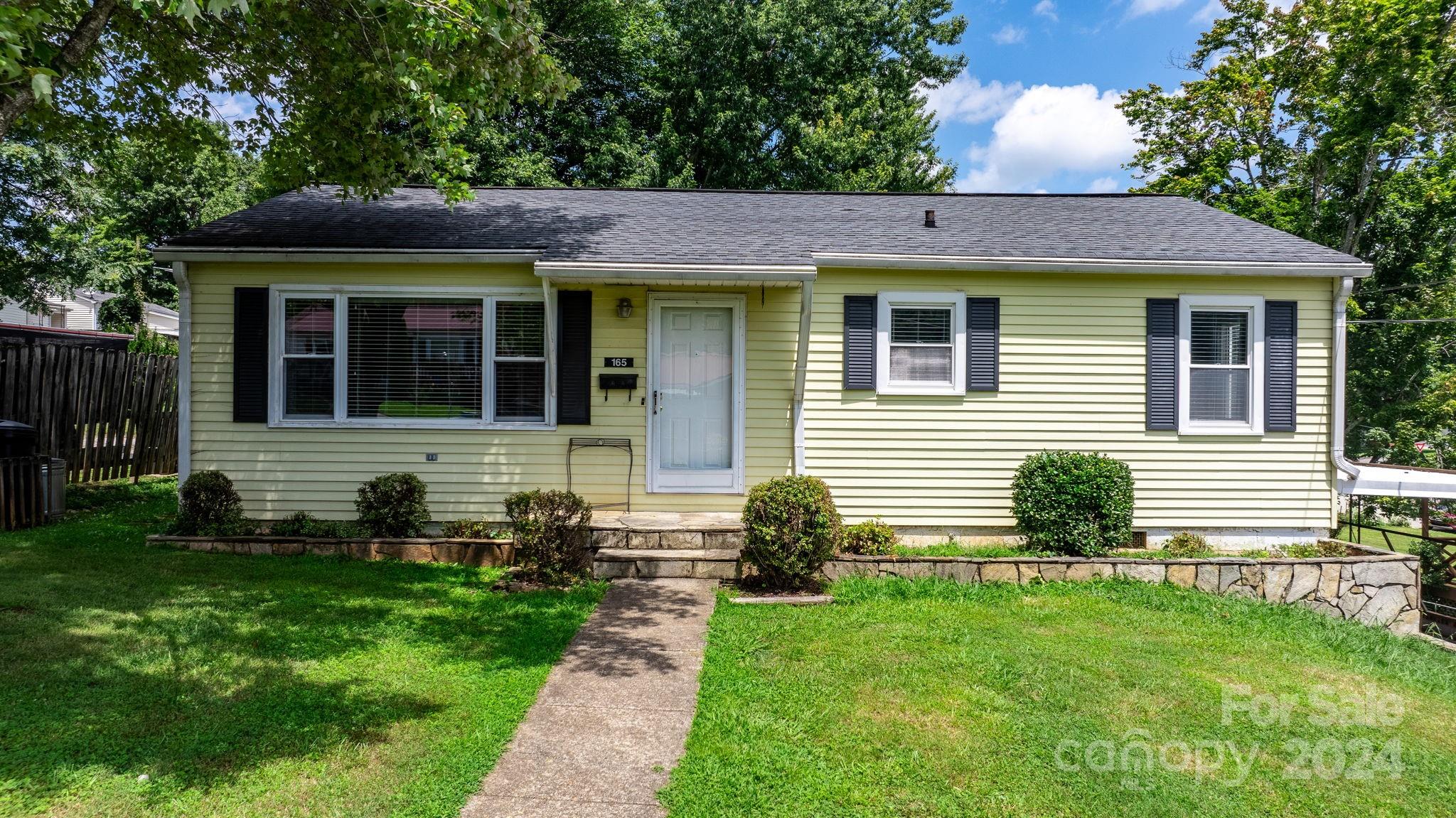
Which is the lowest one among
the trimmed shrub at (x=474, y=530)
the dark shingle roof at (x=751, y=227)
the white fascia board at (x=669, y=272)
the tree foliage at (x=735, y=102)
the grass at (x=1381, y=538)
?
the grass at (x=1381, y=538)

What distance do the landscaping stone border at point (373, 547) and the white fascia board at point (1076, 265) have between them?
435 centimetres

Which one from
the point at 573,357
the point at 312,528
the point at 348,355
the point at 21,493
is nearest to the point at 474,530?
the point at 312,528

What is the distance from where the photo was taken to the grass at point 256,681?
284 cm

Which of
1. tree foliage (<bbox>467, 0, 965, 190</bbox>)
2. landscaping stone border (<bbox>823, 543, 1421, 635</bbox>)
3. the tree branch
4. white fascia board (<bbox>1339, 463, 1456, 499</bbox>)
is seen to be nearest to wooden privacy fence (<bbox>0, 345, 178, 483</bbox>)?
the tree branch

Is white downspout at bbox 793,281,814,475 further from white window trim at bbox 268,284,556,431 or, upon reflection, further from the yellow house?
white window trim at bbox 268,284,556,431

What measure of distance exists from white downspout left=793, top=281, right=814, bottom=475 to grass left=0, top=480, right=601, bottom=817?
9.17 ft

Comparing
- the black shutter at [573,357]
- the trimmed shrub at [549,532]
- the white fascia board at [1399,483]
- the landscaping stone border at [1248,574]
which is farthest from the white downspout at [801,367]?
the white fascia board at [1399,483]

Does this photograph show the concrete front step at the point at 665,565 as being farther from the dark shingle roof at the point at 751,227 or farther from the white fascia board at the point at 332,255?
the white fascia board at the point at 332,255

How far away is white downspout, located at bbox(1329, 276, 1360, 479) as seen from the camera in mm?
7414

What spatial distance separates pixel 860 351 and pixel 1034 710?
14.2ft

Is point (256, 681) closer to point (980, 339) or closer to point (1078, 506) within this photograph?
point (1078, 506)

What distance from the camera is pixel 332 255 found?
7117mm

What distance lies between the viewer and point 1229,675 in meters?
4.43

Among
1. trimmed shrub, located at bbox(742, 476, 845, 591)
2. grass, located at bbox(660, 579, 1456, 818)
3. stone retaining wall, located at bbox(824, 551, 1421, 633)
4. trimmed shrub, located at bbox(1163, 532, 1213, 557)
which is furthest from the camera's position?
trimmed shrub, located at bbox(1163, 532, 1213, 557)
